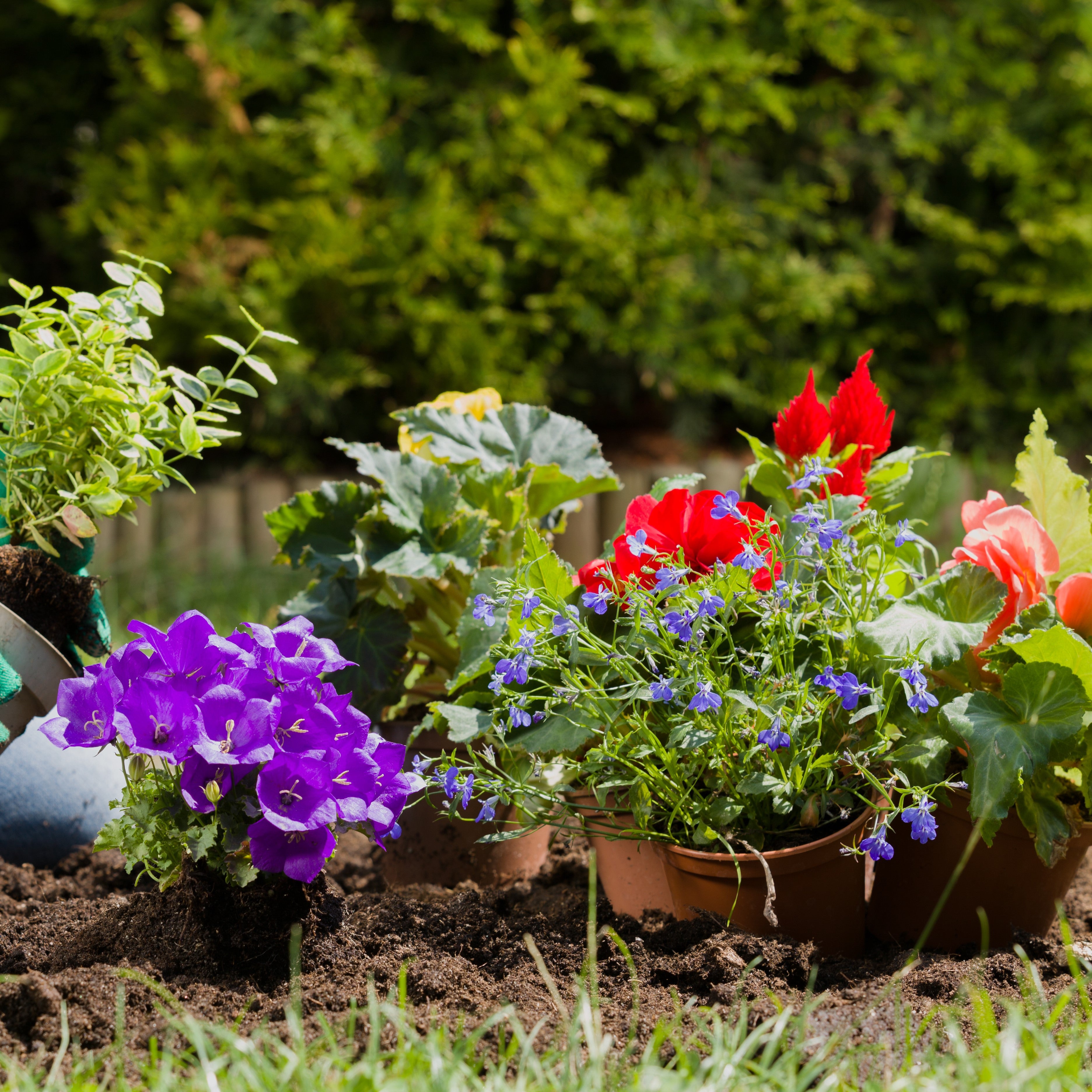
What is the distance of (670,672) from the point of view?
49.6 inches

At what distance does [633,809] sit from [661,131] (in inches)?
133

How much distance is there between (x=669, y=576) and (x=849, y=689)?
0.22 meters

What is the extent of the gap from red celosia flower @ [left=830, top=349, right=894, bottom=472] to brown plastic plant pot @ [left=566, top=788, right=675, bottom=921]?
536 millimetres

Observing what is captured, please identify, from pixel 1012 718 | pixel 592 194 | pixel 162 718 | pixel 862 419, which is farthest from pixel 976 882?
pixel 592 194

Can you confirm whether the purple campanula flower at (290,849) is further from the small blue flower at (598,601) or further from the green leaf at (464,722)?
the small blue flower at (598,601)

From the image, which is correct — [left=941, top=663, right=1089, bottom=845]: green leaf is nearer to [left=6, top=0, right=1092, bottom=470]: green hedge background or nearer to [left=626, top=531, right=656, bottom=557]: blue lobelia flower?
[left=626, top=531, right=656, bottom=557]: blue lobelia flower

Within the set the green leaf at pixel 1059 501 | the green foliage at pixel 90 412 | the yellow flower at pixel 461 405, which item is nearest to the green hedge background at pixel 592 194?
the yellow flower at pixel 461 405

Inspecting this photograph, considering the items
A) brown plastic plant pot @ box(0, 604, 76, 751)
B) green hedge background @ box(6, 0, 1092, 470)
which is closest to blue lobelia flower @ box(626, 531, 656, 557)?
brown plastic plant pot @ box(0, 604, 76, 751)

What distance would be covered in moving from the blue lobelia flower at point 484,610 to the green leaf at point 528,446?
15.5 inches

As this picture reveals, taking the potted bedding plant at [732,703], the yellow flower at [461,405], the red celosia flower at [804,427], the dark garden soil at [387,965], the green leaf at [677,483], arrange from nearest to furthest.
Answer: the dark garden soil at [387,965] < the potted bedding plant at [732,703] < the red celosia flower at [804,427] < the green leaf at [677,483] < the yellow flower at [461,405]

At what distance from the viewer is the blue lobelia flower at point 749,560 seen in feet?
3.71

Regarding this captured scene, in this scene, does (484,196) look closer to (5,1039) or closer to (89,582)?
Answer: (89,582)

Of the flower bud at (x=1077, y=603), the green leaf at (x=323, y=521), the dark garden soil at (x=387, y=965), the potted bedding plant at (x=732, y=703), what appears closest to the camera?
the dark garden soil at (x=387, y=965)

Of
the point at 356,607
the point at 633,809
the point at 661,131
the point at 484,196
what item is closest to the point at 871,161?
the point at 661,131
